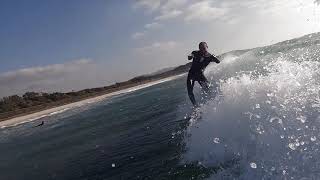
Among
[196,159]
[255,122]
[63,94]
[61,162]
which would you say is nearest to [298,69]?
[255,122]

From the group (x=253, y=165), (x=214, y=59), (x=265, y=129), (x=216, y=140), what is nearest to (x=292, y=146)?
(x=253, y=165)

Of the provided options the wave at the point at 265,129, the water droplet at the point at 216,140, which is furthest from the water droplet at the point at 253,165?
the water droplet at the point at 216,140

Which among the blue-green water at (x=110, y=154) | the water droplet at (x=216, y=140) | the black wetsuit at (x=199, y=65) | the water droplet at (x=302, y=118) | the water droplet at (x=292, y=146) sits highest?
the black wetsuit at (x=199, y=65)

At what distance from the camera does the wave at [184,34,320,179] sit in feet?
26.4

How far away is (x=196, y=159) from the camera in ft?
34.7

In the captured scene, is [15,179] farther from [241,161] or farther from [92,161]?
[241,161]

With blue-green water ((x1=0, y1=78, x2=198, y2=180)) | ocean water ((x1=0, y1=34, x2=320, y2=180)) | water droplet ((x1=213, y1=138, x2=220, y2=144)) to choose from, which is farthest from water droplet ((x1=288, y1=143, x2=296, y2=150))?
blue-green water ((x1=0, y1=78, x2=198, y2=180))

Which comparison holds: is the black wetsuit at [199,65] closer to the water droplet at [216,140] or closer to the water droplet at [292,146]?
the water droplet at [216,140]

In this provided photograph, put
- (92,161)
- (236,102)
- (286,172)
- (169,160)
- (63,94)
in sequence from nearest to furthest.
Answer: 1. (286,172)
2. (169,160)
3. (236,102)
4. (92,161)
5. (63,94)

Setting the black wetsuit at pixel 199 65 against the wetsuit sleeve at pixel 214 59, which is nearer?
the wetsuit sleeve at pixel 214 59

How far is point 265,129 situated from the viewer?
31.0 feet

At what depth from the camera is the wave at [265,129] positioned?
804 cm

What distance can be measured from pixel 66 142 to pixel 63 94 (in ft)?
211

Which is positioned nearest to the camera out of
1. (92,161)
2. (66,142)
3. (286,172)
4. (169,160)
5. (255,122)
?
(286,172)
